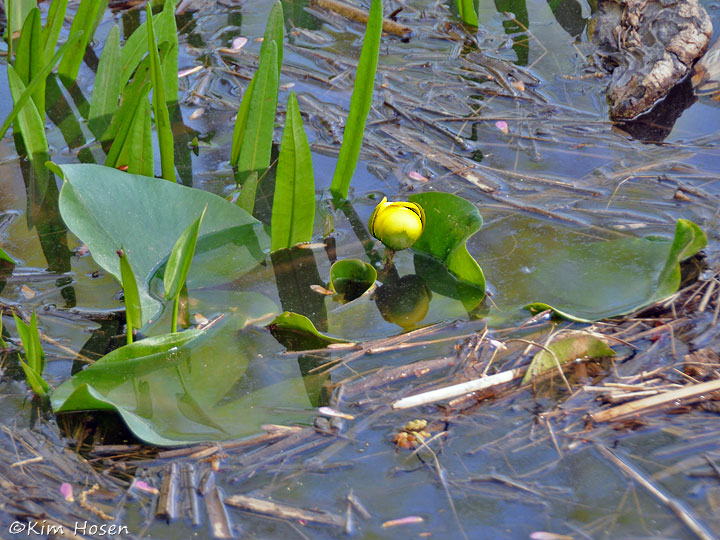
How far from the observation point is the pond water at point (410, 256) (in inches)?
51.4

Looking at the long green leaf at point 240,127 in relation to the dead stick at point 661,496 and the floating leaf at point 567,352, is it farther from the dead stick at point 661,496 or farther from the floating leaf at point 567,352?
the dead stick at point 661,496

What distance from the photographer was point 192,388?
1.54 metres

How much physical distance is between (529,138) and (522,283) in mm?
832

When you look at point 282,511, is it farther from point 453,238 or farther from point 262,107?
point 262,107

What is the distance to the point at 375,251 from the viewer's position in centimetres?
201

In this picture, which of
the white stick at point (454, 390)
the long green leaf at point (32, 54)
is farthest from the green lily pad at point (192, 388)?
the long green leaf at point (32, 54)

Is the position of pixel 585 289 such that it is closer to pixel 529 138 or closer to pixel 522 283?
pixel 522 283

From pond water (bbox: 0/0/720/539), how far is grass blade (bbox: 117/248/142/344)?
0.42 ft

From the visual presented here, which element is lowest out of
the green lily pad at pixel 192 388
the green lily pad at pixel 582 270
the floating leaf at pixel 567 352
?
the green lily pad at pixel 192 388

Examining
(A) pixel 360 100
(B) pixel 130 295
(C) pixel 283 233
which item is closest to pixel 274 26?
(A) pixel 360 100

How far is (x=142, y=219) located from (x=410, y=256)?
771mm

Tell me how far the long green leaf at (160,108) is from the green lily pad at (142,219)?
0.63 feet

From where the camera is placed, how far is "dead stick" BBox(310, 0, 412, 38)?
3.10 m

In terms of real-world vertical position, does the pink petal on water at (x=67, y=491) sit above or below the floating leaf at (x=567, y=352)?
below
